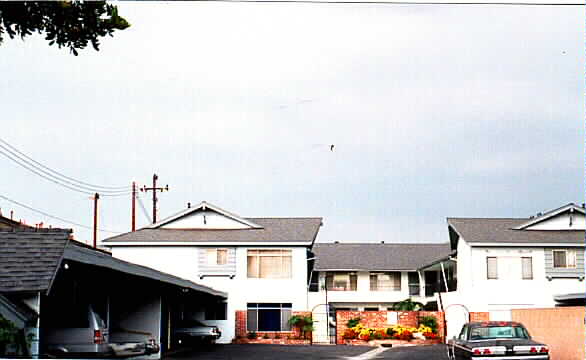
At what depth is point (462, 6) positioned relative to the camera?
7.25 metres

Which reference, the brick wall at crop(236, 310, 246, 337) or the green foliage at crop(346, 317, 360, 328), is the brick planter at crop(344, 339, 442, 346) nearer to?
the green foliage at crop(346, 317, 360, 328)

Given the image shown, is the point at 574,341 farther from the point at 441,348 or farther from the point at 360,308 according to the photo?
the point at 360,308

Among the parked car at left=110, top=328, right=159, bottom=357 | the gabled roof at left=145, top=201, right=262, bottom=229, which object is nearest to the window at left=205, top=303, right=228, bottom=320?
the parked car at left=110, top=328, right=159, bottom=357

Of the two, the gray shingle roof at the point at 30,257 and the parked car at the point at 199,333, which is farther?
the parked car at the point at 199,333

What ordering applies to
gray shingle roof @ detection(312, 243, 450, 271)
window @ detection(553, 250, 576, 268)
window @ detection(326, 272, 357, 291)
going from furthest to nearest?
window @ detection(326, 272, 357, 291)
gray shingle roof @ detection(312, 243, 450, 271)
window @ detection(553, 250, 576, 268)

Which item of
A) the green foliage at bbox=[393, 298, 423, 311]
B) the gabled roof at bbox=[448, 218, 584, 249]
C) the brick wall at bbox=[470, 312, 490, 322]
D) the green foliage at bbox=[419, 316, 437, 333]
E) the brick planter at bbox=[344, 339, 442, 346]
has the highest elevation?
the gabled roof at bbox=[448, 218, 584, 249]

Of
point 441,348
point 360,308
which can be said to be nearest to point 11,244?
point 360,308

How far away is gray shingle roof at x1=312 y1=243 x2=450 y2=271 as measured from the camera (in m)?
9.34

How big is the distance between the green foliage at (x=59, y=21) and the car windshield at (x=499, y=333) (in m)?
3.56

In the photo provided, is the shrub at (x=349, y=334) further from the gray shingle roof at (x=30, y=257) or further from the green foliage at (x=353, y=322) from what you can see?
the gray shingle roof at (x=30, y=257)

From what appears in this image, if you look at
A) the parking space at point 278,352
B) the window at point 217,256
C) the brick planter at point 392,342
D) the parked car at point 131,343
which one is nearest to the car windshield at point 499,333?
the brick planter at point 392,342

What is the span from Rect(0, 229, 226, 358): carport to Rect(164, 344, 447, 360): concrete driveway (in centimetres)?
145

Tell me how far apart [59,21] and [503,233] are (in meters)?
4.02

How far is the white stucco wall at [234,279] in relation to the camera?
13.7 metres
